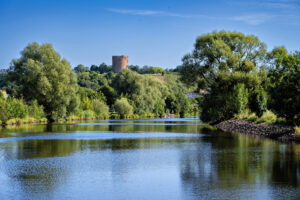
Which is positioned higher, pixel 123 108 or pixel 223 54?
pixel 223 54

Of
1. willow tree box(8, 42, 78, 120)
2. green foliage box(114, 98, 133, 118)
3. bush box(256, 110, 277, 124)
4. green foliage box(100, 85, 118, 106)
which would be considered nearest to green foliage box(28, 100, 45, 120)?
willow tree box(8, 42, 78, 120)

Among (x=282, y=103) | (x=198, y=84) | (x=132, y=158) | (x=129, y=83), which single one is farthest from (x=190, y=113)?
(x=132, y=158)

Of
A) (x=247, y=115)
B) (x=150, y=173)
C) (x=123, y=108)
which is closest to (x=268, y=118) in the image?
(x=247, y=115)

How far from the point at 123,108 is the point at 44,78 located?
29.7 m

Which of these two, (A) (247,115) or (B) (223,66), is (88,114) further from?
(A) (247,115)

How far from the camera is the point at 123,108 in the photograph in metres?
83.1

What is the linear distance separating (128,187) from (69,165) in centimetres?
490

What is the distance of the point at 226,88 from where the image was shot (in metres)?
48.4

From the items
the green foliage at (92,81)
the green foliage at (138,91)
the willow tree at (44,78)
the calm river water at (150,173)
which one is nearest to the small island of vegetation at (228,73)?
the willow tree at (44,78)

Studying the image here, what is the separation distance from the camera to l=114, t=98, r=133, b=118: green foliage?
82.8 m

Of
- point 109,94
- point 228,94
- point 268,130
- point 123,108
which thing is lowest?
point 268,130

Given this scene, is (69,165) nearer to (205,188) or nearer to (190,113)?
(205,188)

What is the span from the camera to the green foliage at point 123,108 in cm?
8281

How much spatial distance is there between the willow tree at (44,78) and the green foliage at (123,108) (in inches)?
936
